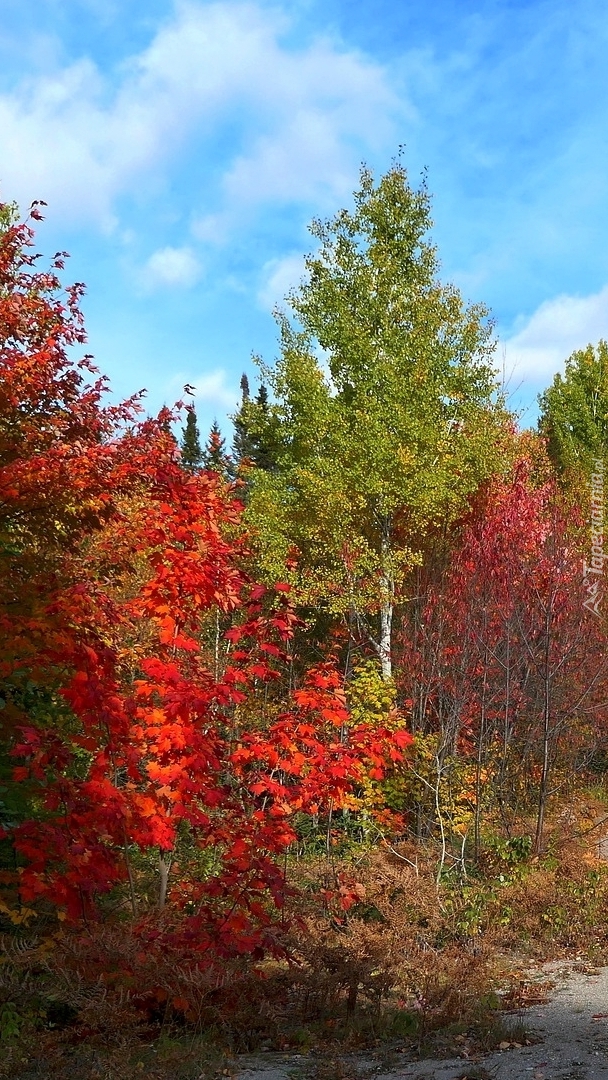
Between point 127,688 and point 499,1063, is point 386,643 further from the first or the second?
point 499,1063

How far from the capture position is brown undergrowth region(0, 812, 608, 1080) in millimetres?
4934

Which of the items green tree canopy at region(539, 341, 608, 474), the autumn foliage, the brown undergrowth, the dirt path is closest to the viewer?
the dirt path

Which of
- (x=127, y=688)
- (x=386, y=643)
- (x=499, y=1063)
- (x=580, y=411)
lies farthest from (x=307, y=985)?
(x=580, y=411)

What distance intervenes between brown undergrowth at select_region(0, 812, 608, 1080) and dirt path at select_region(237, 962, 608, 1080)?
23 cm

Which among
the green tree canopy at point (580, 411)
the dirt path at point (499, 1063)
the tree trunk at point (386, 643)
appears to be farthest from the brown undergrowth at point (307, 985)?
the green tree canopy at point (580, 411)

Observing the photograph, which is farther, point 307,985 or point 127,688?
point 127,688

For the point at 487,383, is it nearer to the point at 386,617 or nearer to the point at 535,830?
the point at 386,617

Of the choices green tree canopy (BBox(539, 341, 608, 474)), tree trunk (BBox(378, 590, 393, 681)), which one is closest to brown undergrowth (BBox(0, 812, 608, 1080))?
tree trunk (BBox(378, 590, 393, 681))

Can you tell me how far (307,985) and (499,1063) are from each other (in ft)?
5.64

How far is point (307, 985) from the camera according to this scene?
614cm

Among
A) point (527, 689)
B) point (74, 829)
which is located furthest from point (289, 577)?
point (74, 829)

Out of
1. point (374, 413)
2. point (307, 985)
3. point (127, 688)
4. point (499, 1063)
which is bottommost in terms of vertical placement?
point (307, 985)

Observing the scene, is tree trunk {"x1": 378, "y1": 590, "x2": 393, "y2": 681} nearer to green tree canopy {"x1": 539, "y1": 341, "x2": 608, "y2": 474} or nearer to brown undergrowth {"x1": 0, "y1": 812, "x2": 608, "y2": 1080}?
brown undergrowth {"x1": 0, "y1": 812, "x2": 608, "y2": 1080}

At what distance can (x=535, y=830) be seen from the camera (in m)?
11.5
